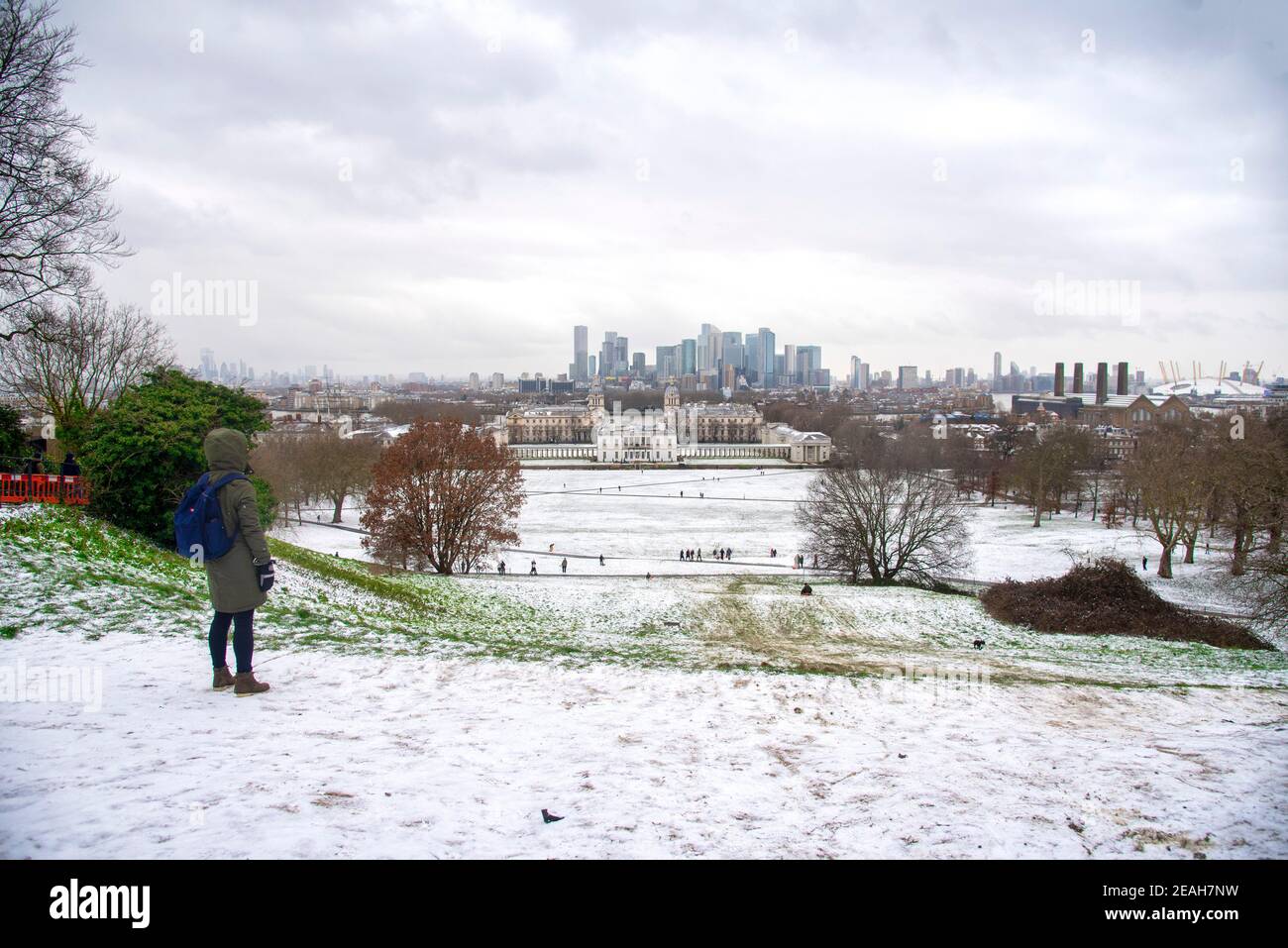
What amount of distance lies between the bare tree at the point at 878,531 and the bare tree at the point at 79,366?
19327mm

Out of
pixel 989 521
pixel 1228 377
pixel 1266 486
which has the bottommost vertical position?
pixel 989 521

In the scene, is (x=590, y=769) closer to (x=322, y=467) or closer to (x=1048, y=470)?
(x=322, y=467)

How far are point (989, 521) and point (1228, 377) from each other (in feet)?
538

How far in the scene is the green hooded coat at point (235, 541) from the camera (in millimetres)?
5484

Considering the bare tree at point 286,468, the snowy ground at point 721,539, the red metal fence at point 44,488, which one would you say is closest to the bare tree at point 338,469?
the bare tree at point 286,468

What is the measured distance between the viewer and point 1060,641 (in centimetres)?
1384

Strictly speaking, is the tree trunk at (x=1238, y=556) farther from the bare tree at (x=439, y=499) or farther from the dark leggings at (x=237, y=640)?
the dark leggings at (x=237, y=640)

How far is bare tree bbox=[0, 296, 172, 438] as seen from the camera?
18.5 meters

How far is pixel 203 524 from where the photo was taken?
5379 mm

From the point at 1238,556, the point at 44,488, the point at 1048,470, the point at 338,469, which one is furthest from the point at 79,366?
the point at 1048,470

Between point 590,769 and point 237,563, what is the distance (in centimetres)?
308

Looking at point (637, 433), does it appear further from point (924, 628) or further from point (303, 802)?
point (303, 802)
